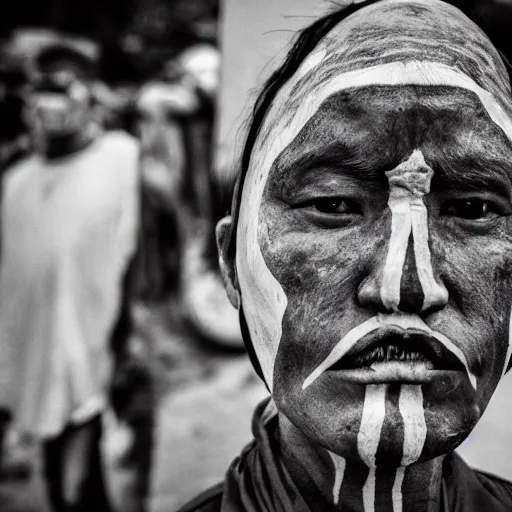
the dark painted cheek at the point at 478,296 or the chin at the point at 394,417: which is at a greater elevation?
the dark painted cheek at the point at 478,296

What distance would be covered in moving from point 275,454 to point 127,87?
8111 millimetres

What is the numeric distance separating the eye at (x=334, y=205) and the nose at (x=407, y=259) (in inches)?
2.3

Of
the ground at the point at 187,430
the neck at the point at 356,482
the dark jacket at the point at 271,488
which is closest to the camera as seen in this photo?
the neck at the point at 356,482

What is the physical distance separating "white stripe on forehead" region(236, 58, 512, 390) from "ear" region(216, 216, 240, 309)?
0.08m

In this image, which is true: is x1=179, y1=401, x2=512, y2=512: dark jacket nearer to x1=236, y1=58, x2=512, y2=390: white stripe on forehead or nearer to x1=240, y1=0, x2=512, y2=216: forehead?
x1=236, y1=58, x2=512, y2=390: white stripe on forehead

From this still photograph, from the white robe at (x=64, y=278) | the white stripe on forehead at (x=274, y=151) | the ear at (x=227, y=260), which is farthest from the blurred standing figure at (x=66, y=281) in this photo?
the white stripe on forehead at (x=274, y=151)

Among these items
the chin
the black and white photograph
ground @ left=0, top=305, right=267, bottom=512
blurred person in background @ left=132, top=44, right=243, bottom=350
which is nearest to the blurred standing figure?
ground @ left=0, top=305, right=267, bottom=512

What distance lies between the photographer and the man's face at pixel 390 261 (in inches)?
44.5

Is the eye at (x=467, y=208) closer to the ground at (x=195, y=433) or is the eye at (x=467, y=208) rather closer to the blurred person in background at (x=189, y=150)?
the ground at (x=195, y=433)

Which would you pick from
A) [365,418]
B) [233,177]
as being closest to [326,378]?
[365,418]

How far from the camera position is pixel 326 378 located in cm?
116

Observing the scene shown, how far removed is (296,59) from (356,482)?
0.69m

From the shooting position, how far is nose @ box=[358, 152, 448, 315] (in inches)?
44.0

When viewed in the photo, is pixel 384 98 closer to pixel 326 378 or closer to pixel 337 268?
pixel 337 268
